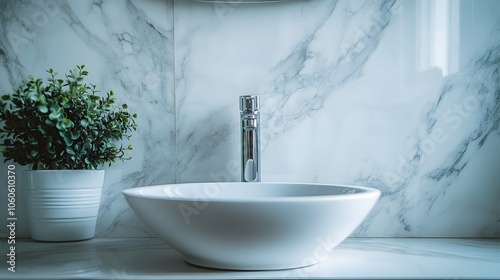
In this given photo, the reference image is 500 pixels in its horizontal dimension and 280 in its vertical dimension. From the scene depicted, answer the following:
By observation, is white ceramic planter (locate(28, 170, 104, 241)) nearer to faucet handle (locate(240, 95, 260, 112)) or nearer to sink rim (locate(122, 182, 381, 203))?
sink rim (locate(122, 182, 381, 203))

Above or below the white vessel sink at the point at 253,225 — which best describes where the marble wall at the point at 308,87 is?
above

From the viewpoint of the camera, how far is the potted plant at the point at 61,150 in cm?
103

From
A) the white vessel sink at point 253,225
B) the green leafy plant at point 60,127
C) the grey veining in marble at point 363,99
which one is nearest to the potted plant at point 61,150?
the green leafy plant at point 60,127

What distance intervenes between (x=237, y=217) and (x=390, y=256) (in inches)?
14.7

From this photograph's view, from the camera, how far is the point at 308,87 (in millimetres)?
1157

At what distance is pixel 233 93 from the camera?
1.17 m

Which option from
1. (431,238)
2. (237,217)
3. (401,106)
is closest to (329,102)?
(401,106)

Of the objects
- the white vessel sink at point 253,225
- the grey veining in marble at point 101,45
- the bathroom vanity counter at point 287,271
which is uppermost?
the grey veining in marble at point 101,45

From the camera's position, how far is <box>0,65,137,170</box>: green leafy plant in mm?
1017

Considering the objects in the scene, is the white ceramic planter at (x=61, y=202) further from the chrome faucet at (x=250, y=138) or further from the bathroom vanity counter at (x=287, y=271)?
the chrome faucet at (x=250, y=138)

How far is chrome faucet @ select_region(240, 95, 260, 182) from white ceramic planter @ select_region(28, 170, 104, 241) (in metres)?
0.33

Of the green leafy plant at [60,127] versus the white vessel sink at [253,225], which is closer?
the white vessel sink at [253,225]

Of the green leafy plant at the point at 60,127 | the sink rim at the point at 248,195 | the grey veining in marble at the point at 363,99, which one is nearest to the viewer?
the sink rim at the point at 248,195

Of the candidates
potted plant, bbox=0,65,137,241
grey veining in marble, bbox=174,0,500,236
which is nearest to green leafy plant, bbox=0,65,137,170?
potted plant, bbox=0,65,137,241
